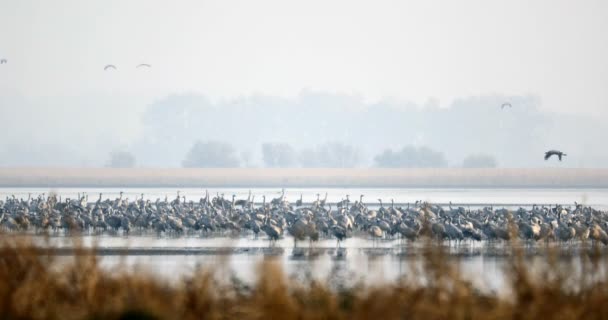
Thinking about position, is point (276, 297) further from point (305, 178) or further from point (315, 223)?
point (305, 178)

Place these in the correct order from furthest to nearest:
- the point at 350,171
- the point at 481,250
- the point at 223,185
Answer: the point at 350,171 → the point at 223,185 → the point at 481,250

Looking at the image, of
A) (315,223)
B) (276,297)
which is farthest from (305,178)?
(276,297)

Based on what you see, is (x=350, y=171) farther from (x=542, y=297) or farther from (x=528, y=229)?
(x=542, y=297)

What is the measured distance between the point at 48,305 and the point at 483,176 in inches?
4294

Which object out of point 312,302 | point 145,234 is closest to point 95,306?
point 312,302

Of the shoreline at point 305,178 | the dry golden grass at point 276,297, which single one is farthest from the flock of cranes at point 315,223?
the shoreline at point 305,178

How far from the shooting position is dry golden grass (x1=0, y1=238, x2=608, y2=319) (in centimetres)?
1248

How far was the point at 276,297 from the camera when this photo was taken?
39.7 ft

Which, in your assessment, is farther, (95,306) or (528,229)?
(528,229)

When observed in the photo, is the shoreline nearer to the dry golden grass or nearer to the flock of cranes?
the flock of cranes

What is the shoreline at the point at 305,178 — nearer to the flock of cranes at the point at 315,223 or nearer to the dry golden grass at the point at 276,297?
the flock of cranes at the point at 315,223

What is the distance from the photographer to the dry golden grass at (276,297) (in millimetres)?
12484

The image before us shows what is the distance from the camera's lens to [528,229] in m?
33.4

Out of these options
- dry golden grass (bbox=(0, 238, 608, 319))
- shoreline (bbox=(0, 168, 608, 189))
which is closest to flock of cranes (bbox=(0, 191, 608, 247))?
dry golden grass (bbox=(0, 238, 608, 319))
